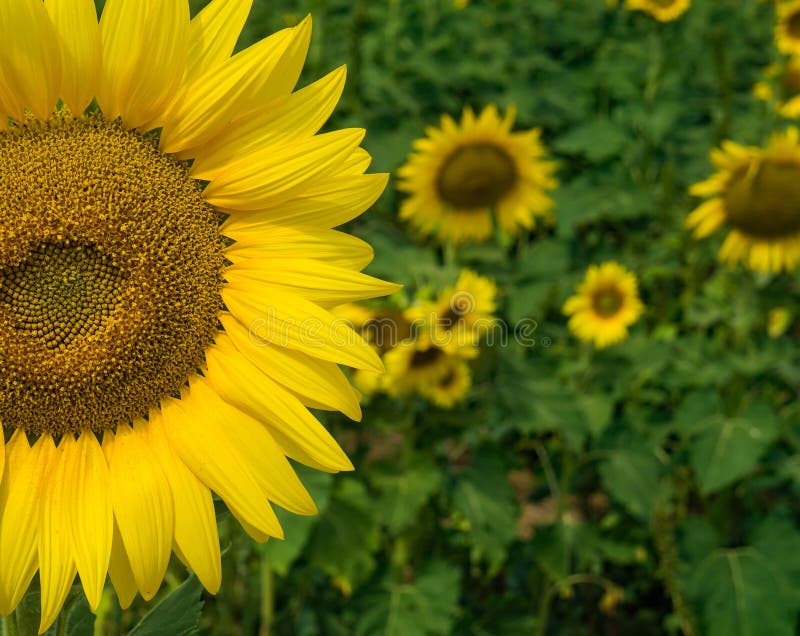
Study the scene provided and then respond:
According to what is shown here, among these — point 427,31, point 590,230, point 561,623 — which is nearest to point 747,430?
point 561,623

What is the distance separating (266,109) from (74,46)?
0.22 metres

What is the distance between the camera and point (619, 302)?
11.6ft

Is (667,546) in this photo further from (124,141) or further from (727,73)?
(124,141)

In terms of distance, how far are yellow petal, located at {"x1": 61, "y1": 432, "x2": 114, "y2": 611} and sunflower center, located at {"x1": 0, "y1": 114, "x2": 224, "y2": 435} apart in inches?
1.3

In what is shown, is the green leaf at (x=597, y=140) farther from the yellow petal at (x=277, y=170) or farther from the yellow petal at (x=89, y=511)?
the yellow petal at (x=89, y=511)

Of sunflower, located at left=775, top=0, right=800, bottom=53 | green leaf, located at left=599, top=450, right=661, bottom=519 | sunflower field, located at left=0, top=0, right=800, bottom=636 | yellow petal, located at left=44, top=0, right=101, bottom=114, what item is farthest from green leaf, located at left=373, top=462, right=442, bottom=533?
sunflower, located at left=775, top=0, right=800, bottom=53

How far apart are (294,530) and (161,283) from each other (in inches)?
53.6

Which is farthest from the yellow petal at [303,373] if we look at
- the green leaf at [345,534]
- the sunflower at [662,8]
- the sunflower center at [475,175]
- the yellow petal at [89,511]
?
the sunflower at [662,8]

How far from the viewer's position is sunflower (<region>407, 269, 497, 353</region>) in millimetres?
2637

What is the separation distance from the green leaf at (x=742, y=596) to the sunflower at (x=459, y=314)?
118 cm

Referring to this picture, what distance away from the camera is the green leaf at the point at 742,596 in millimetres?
2916

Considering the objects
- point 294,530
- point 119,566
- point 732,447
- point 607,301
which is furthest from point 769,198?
point 119,566

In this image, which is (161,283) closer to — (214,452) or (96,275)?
(96,275)

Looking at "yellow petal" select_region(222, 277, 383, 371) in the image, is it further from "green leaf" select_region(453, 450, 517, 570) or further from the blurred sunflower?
the blurred sunflower
